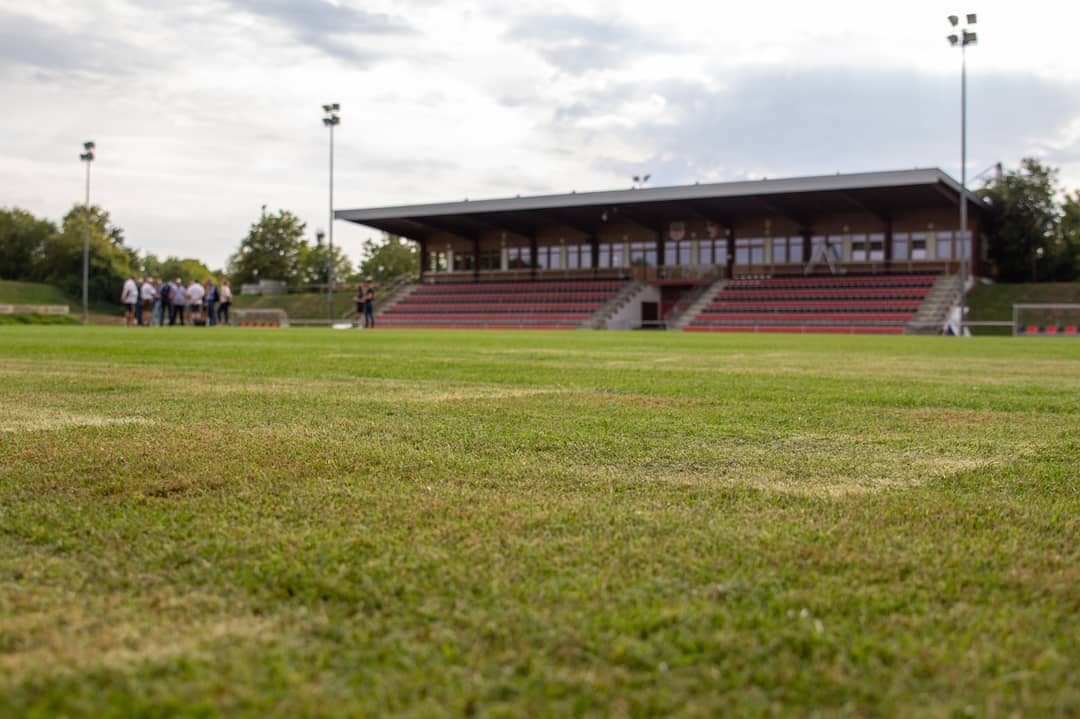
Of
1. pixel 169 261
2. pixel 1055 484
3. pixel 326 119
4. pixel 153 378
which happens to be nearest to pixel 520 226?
pixel 326 119

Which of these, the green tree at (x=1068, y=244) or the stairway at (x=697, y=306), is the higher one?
the green tree at (x=1068, y=244)

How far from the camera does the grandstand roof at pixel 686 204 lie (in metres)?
40.5

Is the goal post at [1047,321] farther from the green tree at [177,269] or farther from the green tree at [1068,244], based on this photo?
the green tree at [177,269]

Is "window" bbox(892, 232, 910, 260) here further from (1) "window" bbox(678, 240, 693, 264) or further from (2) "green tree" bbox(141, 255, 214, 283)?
(2) "green tree" bbox(141, 255, 214, 283)

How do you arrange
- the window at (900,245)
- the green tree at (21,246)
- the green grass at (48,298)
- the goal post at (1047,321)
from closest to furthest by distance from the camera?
1. the goal post at (1047,321)
2. the window at (900,245)
3. the green grass at (48,298)
4. the green tree at (21,246)

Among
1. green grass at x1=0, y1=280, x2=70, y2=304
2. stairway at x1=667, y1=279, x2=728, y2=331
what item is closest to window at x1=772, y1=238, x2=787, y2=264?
stairway at x1=667, y1=279, x2=728, y2=331

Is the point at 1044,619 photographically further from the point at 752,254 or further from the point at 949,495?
the point at 752,254

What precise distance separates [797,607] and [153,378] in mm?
7330

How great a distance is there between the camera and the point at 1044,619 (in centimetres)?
195

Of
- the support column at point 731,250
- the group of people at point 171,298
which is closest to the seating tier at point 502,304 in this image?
the support column at point 731,250

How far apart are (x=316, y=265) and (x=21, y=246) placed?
89.8ft

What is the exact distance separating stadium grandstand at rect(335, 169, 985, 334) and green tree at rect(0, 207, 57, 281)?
41.5m

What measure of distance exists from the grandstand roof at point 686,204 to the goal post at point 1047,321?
829 cm

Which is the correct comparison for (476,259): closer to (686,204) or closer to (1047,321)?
(686,204)
